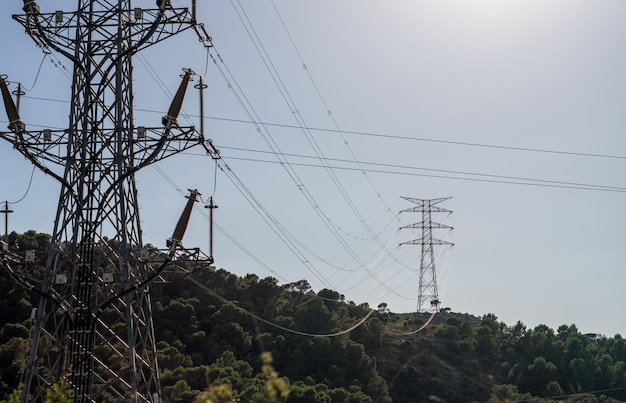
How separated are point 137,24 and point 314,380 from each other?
55.1m

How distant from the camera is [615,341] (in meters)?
123

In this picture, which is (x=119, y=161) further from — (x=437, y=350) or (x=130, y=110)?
(x=437, y=350)

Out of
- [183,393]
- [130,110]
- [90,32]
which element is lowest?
[183,393]

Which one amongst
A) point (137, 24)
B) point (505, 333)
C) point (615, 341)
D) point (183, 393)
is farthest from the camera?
point (615, 341)

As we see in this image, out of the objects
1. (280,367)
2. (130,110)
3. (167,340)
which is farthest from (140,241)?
(280,367)

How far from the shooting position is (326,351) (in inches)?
3174

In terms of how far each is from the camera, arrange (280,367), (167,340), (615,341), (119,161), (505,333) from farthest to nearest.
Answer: (615,341)
(505,333)
(280,367)
(167,340)
(119,161)

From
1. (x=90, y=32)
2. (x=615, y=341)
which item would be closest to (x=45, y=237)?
(x=90, y=32)

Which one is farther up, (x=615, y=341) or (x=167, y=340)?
(x=615, y=341)

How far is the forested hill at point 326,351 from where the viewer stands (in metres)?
62.3

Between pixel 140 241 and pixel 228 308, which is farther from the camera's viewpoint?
pixel 228 308

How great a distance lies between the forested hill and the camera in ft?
205

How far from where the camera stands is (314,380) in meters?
74.1

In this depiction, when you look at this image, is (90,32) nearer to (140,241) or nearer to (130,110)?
(130,110)
